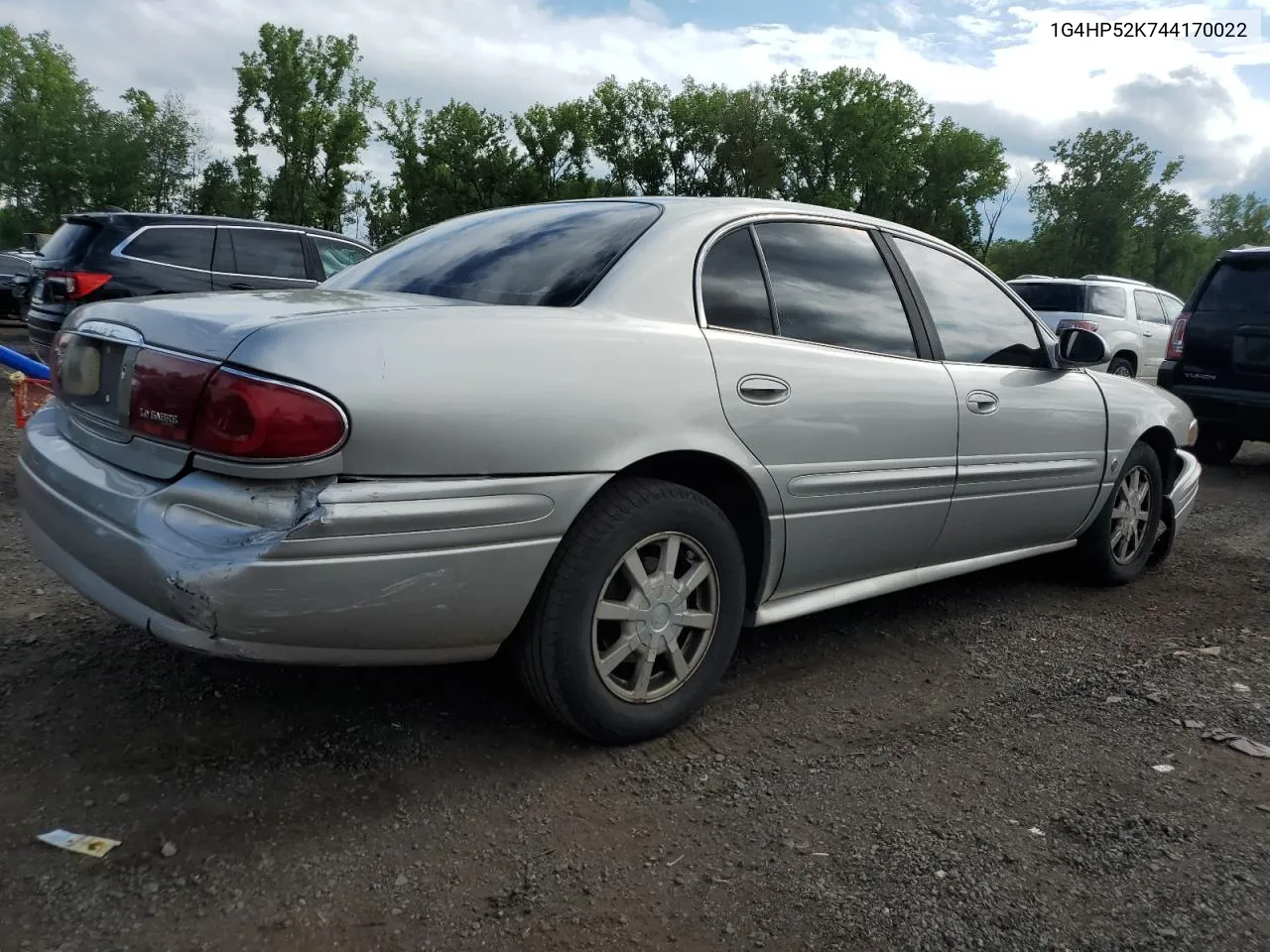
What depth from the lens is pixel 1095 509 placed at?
437 cm

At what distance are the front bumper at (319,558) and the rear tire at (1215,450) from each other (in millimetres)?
8267

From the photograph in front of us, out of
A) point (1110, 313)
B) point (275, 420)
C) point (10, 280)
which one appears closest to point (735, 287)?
point (275, 420)

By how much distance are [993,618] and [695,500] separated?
1.96m

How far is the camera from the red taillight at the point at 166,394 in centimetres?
220

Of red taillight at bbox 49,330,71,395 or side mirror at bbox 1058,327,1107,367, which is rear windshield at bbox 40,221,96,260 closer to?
red taillight at bbox 49,330,71,395

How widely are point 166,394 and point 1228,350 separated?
26.9ft

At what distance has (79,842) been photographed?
2.13 m

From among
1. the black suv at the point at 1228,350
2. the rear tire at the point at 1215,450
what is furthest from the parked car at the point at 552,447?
the rear tire at the point at 1215,450

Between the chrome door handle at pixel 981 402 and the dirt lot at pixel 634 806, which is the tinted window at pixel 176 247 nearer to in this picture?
the dirt lot at pixel 634 806

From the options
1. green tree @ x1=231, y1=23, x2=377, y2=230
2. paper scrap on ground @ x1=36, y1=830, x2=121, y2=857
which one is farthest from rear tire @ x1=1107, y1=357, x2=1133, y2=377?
green tree @ x1=231, y1=23, x2=377, y2=230

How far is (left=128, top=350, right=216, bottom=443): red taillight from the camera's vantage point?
220 cm

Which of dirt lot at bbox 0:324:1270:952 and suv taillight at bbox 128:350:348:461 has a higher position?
suv taillight at bbox 128:350:348:461

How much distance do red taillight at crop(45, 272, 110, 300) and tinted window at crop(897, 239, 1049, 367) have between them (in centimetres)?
686

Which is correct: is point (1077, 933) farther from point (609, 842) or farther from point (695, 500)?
point (695, 500)
